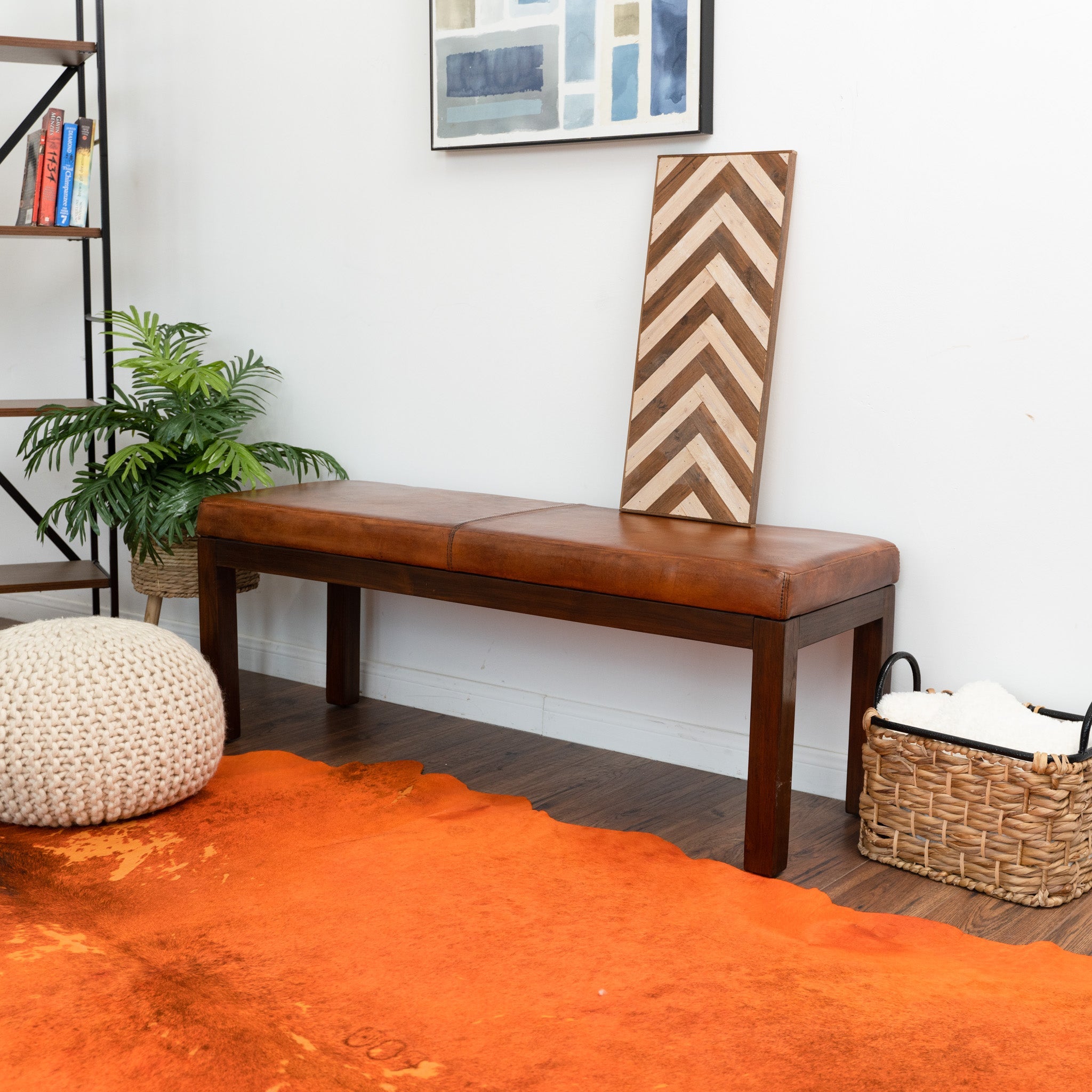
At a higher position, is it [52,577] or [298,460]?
[298,460]

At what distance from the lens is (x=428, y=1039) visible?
1.49 m

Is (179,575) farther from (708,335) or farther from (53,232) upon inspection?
(708,335)

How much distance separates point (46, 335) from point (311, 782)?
2180mm

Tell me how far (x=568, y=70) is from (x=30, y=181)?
1.66 meters

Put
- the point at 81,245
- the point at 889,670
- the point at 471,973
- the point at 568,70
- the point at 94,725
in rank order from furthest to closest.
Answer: the point at 81,245 < the point at 568,70 < the point at 889,670 < the point at 94,725 < the point at 471,973

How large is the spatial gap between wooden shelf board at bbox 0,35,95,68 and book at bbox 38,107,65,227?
152mm

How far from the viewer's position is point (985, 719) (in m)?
2.06

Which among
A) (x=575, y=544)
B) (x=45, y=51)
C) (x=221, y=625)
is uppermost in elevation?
(x=45, y=51)

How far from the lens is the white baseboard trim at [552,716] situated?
8.36 feet

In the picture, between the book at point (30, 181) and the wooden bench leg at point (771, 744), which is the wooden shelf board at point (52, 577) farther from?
the wooden bench leg at point (771, 744)

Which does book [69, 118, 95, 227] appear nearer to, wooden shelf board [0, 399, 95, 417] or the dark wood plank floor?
wooden shelf board [0, 399, 95, 417]

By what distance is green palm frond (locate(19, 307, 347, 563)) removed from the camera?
293 cm

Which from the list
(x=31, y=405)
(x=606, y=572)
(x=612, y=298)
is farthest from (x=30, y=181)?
(x=606, y=572)

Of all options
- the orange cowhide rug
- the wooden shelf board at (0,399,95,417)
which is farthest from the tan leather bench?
the wooden shelf board at (0,399,95,417)
